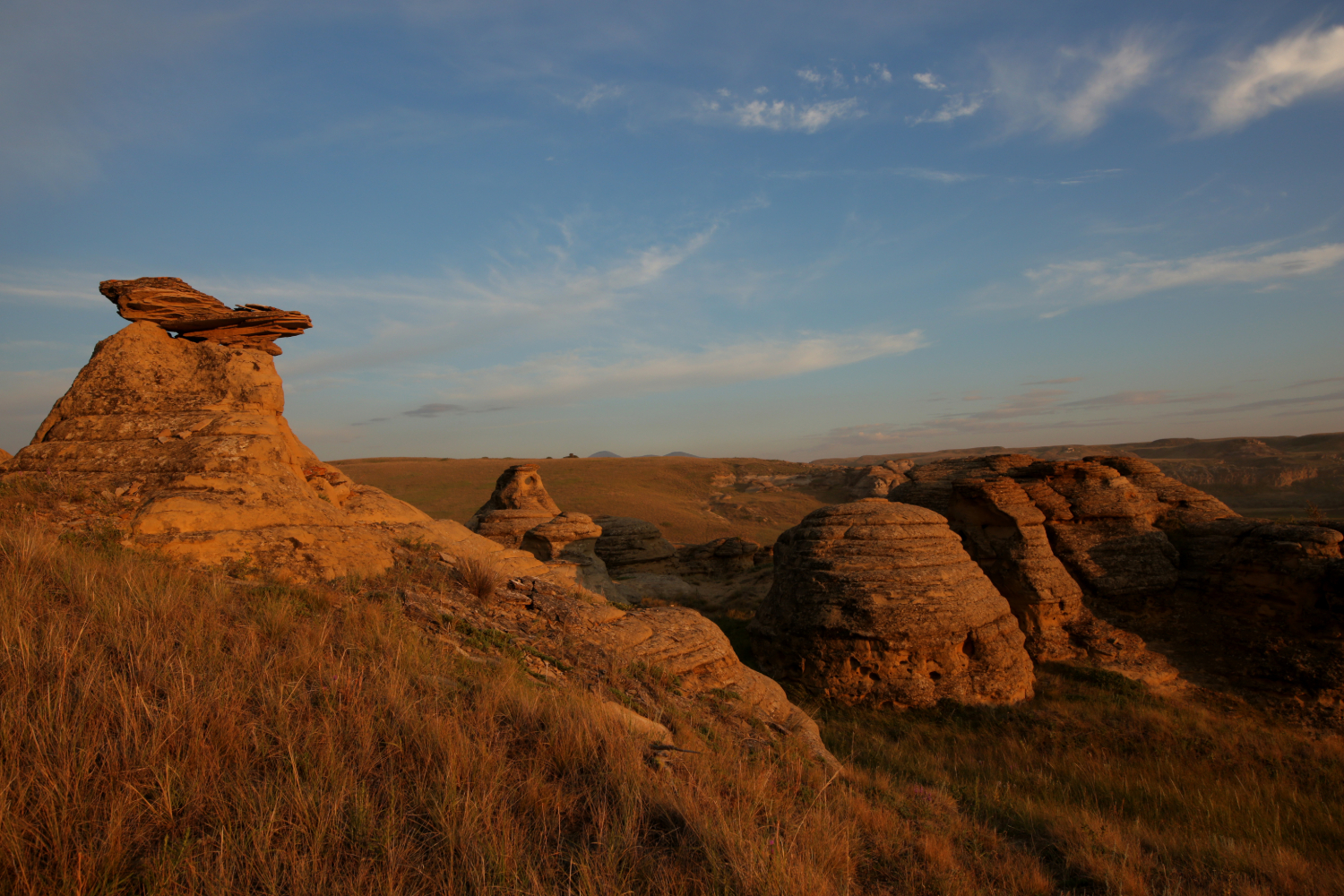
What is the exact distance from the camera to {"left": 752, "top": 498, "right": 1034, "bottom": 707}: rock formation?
Result: 10.7 meters

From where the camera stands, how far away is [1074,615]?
43.3 feet

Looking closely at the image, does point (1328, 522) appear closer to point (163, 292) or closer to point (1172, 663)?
point (1172, 663)

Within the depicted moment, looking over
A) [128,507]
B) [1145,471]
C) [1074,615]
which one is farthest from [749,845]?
[1145,471]

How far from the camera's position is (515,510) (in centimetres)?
2112

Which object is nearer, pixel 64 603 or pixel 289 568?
pixel 64 603

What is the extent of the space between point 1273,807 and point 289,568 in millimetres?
12224

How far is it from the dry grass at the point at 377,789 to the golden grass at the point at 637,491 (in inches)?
1259

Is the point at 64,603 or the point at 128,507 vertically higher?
the point at 128,507

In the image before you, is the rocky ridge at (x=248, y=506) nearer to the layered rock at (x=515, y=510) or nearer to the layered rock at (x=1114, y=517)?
the layered rock at (x=1114, y=517)

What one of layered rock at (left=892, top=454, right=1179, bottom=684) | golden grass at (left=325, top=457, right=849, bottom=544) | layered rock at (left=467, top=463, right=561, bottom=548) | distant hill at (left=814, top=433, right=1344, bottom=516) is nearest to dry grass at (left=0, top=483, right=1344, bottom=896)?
layered rock at (left=892, top=454, right=1179, bottom=684)

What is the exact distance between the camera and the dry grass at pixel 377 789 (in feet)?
7.95

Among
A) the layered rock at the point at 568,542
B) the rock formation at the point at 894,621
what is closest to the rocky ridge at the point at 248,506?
the rock formation at the point at 894,621

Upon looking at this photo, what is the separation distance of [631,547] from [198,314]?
1485 cm

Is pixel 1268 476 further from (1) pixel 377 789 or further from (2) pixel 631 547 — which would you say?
(1) pixel 377 789
